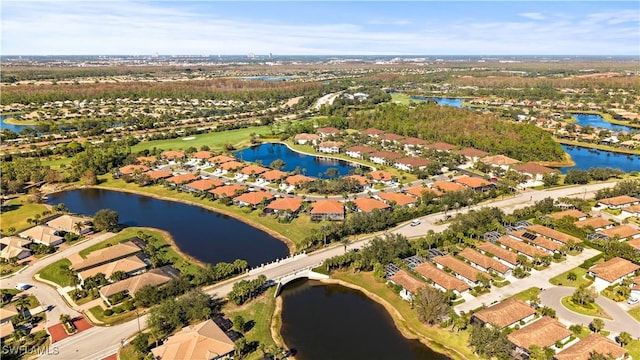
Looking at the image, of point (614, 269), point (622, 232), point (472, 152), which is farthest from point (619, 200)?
point (472, 152)

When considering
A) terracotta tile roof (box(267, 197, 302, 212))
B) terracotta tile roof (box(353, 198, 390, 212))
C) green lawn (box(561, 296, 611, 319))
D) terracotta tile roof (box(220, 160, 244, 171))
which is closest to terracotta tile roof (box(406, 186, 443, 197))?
terracotta tile roof (box(353, 198, 390, 212))

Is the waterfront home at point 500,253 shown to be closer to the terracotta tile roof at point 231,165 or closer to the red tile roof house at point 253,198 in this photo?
the red tile roof house at point 253,198

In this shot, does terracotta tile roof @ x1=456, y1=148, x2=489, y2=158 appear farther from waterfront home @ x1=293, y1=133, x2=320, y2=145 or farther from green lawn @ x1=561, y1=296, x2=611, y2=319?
green lawn @ x1=561, y1=296, x2=611, y2=319

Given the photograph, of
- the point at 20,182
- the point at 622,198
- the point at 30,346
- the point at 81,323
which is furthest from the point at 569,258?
the point at 20,182

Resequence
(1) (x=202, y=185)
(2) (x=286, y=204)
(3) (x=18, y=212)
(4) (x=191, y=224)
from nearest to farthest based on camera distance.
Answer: (4) (x=191, y=224) < (2) (x=286, y=204) < (3) (x=18, y=212) < (1) (x=202, y=185)

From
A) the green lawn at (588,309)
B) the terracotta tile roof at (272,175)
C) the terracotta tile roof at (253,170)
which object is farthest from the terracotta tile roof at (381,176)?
the green lawn at (588,309)

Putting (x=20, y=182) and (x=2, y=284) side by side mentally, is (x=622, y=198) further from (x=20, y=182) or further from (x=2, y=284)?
(x=20, y=182)

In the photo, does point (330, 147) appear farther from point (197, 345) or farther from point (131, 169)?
point (197, 345)
